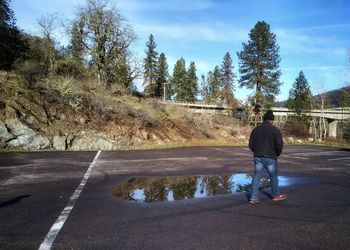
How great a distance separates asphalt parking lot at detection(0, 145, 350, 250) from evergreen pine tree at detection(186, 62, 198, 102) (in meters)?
88.2

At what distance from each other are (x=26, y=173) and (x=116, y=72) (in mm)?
29656

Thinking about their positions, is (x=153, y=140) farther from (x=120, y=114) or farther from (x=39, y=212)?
(x=39, y=212)

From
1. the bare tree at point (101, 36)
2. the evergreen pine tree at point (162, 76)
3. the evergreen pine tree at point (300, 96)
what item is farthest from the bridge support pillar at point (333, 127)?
the bare tree at point (101, 36)

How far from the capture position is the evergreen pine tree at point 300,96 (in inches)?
3546

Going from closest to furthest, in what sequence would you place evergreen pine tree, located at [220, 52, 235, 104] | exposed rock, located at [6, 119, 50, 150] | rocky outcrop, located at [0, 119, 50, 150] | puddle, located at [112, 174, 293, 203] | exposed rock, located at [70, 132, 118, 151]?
1. puddle, located at [112, 174, 293, 203]
2. rocky outcrop, located at [0, 119, 50, 150]
3. exposed rock, located at [6, 119, 50, 150]
4. exposed rock, located at [70, 132, 118, 151]
5. evergreen pine tree, located at [220, 52, 235, 104]

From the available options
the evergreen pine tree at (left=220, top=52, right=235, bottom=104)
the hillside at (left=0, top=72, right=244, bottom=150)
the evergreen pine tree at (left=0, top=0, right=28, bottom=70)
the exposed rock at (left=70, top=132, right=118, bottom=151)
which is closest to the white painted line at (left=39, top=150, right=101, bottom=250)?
the hillside at (left=0, top=72, right=244, bottom=150)

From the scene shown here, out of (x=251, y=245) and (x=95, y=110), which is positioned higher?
(x=95, y=110)

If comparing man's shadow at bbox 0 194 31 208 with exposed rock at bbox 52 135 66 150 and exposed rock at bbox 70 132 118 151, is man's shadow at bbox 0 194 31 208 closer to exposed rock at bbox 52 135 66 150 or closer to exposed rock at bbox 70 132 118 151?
exposed rock at bbox 52 135 66 150

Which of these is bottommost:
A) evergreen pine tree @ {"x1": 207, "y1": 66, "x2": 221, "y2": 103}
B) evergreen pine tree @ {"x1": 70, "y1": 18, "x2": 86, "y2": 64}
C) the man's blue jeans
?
the man's blue jeans

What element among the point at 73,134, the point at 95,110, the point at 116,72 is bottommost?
the point at 73,134

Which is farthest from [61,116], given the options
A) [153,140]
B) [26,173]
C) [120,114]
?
[26,173]

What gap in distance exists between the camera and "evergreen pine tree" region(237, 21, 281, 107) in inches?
2724

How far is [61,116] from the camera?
2230cm

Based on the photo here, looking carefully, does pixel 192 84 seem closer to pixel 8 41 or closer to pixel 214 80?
pixel 214 80
